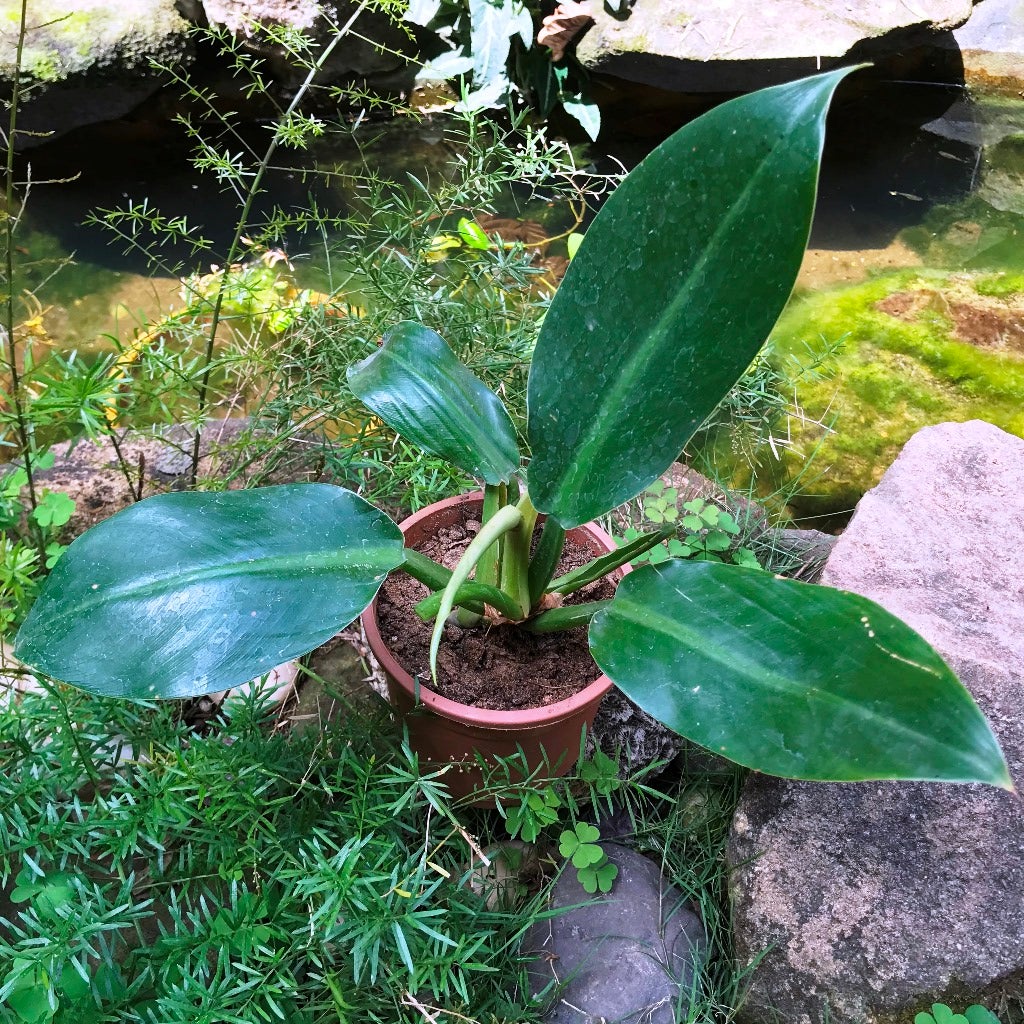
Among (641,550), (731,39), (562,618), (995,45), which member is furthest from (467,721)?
(995,45)

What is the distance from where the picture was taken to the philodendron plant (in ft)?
1.92

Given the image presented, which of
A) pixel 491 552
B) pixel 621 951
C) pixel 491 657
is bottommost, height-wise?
pixel 621 951

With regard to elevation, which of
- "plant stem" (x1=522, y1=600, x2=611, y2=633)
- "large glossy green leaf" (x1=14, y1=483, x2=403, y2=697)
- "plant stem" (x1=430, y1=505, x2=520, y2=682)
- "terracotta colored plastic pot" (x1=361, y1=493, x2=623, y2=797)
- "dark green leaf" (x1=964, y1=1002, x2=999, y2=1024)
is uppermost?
"plant stem" (x1=430, y1=505, x2=520, y2=682)

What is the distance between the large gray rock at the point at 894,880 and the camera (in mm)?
925

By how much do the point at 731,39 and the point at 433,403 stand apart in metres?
2.35

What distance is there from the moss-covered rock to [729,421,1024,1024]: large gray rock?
0.67 meters

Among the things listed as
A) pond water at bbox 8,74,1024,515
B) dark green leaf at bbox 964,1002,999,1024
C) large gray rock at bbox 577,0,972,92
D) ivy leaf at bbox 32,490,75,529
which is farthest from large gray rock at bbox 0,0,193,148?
dark green leaf at bbox 964,1002,999,1024

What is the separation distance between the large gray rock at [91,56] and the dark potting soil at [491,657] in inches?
81.7

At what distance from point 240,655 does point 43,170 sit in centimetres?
233

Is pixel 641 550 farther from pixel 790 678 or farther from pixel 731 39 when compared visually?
pixel 731 39

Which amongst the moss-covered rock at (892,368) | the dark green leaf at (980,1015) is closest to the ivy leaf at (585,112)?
the moss-covered rock at (892,368)

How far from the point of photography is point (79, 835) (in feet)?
2.81

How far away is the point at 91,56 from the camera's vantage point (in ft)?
7.34

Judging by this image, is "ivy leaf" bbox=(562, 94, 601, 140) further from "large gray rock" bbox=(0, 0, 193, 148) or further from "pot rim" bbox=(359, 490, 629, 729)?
"pot rim" bbox=(359, 490, 629, 729)
